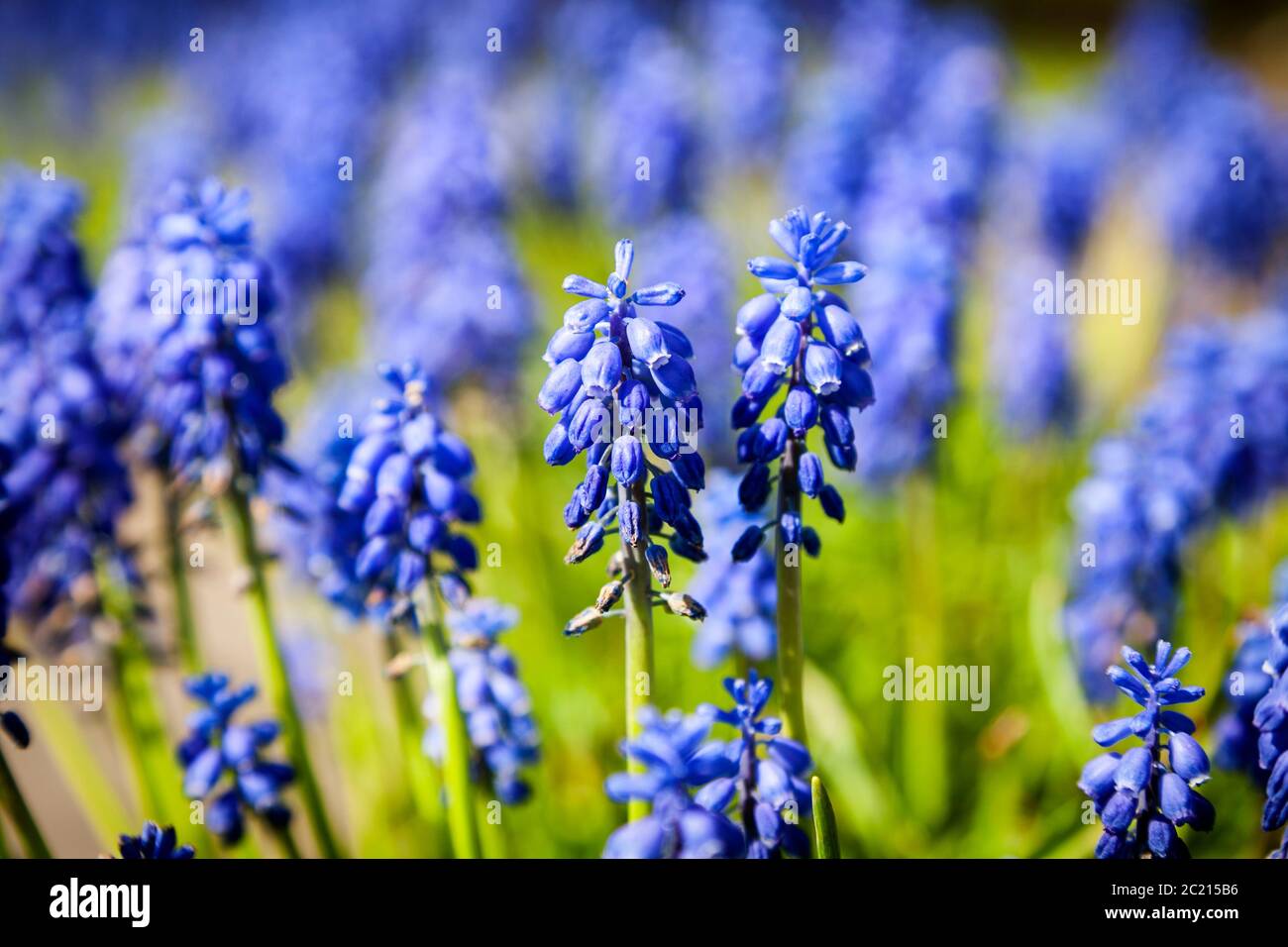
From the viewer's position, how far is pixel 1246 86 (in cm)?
1041

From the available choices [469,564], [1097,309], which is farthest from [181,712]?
[1097,309]

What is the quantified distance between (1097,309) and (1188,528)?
14.8ft

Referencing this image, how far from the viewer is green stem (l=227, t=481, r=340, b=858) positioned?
402 centimetres

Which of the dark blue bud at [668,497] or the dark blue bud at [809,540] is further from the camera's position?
the dark blue bud at [809,540]

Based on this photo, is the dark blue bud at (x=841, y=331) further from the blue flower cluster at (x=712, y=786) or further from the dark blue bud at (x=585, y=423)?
the blue flower cluster at (x=712, y=786)

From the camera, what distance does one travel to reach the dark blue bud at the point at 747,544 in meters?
3.18

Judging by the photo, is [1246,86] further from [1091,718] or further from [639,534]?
[639,534]

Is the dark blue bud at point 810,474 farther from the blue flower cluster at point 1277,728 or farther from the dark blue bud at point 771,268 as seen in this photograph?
the blue flower cluster at point 1277,728

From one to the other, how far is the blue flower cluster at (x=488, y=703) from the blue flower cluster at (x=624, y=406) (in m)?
0.89

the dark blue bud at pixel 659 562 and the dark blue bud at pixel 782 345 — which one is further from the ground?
the dark blue bud at pixel 782 345

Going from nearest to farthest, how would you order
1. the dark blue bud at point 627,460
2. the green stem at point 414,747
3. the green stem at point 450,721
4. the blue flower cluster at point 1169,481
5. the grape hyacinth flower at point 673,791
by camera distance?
the grape hyacinth flower at point 673,791 → the dark blue bud at point 627,460 → the green stem at point 450,721 → the green stem at point 414,747 → the blue flower cluster at point 1169,481

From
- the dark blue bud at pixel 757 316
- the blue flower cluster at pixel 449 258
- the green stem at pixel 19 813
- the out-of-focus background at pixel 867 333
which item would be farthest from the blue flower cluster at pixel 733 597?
the blue flower cluster at pixel 449 258

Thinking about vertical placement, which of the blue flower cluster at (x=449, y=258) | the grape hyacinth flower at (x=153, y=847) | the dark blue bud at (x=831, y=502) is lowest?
the grape hyacinth flower at (x=153, y=847)

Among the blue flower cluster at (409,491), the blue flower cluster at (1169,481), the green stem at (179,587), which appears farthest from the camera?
the blue flower cluster at (1169,481)
